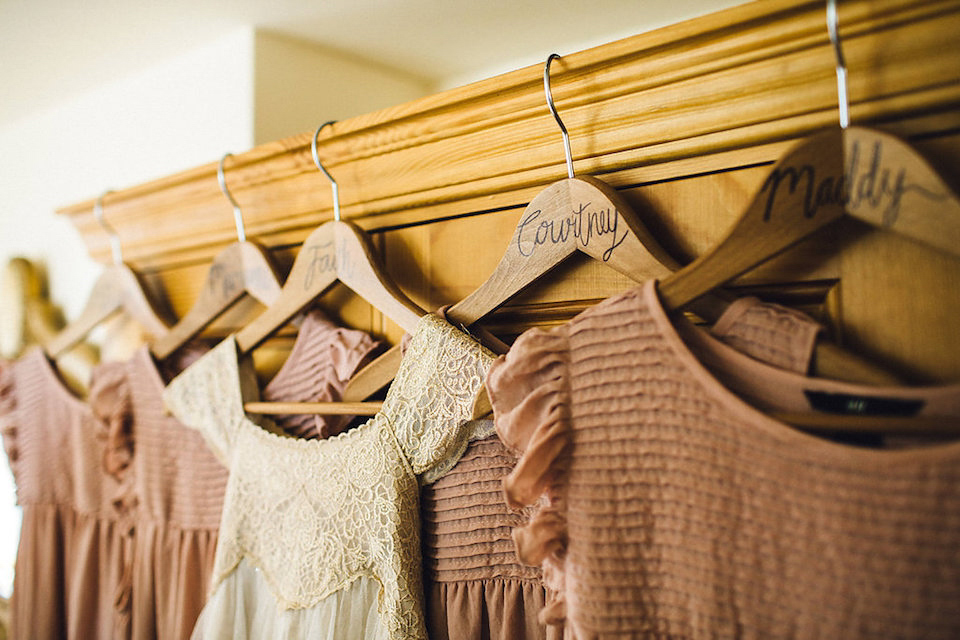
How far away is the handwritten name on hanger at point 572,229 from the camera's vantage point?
535 millimetres

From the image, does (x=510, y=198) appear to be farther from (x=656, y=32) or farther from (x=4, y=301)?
(x=4, y=301)

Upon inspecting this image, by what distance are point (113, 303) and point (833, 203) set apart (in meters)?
1.06

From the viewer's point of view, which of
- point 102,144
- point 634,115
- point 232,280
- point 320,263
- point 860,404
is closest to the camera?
point 860,404

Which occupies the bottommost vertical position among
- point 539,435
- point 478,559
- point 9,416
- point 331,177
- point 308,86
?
point 478,559

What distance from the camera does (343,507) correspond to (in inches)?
26.3

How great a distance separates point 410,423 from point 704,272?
1.02ft

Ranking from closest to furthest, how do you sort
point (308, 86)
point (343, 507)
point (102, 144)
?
point (343, 507) → point (308, 86) → point (102, 144)

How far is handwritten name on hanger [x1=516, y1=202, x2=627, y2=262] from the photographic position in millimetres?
535

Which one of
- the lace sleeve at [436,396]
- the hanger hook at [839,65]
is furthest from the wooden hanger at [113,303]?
the hanger hook at [839,65]

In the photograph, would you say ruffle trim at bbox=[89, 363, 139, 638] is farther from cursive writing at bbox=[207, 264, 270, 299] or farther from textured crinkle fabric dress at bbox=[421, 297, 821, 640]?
textured crinkle fabric dress at bbox=[421, 297, 821, 640]

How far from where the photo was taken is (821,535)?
403 millimetres

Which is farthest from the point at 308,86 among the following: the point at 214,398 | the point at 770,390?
the point at 770,390

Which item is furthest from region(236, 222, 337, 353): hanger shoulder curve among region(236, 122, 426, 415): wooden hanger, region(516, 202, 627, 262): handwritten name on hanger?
region(516, 202, 627, 262): handwritten name on hanger

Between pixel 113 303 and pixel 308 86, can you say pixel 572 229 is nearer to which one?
pixel 308 86
